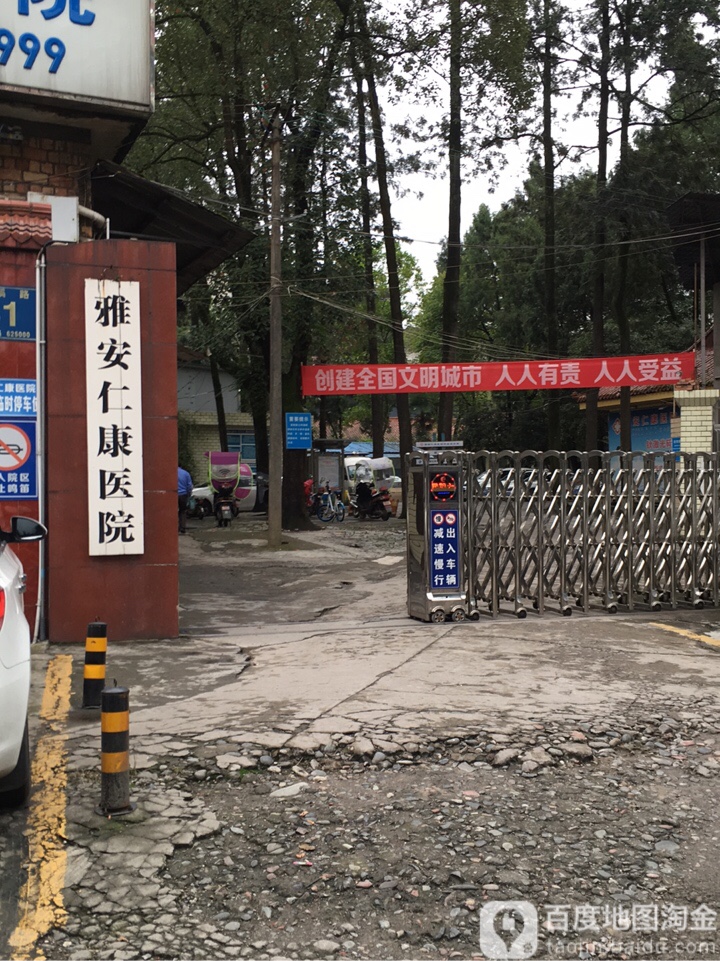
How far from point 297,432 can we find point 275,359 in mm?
3309

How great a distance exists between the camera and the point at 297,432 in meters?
23.8

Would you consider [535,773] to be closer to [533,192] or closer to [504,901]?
[504,901]

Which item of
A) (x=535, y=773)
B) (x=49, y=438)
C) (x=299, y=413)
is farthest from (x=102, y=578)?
(x=299, y=413)

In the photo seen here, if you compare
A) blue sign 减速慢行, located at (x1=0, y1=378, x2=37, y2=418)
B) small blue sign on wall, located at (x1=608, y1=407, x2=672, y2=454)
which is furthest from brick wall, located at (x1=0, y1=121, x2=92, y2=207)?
small blue sign on wall, located at (x1=608, y1=407, x2=672, y2=454)

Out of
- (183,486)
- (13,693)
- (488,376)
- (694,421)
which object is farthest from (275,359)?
(13,693)

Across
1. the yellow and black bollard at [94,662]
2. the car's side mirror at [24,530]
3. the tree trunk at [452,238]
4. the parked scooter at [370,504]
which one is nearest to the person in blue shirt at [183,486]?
the parked scooter at [370,504]

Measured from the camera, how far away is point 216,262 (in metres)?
15.2

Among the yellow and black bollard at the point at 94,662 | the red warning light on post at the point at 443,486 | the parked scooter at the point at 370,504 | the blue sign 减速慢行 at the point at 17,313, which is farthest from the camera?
the parked scooter at the point at 370,504

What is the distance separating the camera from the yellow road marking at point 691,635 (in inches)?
353

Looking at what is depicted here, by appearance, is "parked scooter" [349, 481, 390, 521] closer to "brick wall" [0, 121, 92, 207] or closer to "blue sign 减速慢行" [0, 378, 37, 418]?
"brick wall" [0, 121, 92, 207]

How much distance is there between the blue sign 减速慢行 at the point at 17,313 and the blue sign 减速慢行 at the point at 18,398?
1.29 feet

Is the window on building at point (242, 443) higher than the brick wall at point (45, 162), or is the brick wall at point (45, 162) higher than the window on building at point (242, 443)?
the brick wall at point (45, 162)

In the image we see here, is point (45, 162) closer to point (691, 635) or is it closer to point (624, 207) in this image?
point (691, 635)

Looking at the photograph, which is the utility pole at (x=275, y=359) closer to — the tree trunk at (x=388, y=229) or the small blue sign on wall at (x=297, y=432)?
the small blue sign on wall at (x=297, y=432)
